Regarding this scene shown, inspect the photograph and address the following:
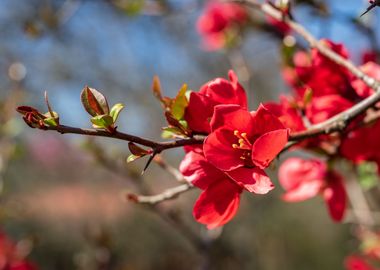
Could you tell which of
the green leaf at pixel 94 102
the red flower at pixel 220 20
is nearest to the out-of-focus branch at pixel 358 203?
the red flower at pixel 220 20

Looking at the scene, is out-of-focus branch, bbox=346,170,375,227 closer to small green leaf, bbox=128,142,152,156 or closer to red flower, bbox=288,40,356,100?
red flower, bbox=288,40,356,100

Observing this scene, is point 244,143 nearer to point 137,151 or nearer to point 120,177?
point 137,151

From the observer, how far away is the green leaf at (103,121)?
0.43 meters

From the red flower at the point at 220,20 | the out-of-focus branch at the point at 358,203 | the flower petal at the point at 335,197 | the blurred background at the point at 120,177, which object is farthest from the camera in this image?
the blurred background at the point at 120,177

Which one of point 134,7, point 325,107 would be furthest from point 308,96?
point 134,7

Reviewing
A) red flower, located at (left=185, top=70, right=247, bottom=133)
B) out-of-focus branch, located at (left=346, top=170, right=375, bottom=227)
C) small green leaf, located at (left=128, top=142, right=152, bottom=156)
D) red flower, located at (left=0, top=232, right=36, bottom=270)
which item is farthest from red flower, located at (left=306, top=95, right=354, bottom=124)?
out-of-focus branch, located at (left=346, top=170, right=375, bottom=227)

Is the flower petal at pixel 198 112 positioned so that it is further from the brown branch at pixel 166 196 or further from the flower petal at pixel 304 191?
the flower petal at pixel 304 191

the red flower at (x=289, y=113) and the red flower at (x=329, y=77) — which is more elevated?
the red flower at (x=329, y=77)

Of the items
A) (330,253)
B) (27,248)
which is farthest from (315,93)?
(330,253)

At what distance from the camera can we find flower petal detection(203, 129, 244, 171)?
454mm

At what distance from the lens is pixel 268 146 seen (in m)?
0.45

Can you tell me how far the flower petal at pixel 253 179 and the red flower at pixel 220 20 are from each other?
1.15 m

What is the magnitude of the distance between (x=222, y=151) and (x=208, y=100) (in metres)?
0.07

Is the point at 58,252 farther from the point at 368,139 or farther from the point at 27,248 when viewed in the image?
the point at 368,139
